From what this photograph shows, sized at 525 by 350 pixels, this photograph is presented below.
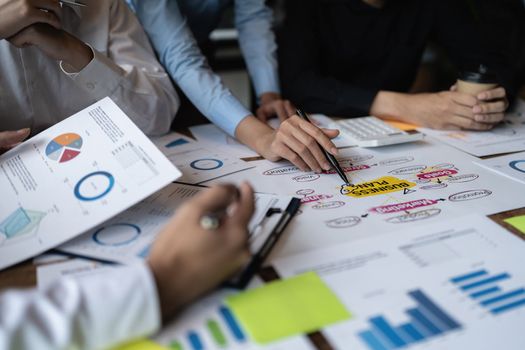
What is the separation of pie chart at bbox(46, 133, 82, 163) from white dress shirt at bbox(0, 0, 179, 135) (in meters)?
0.18

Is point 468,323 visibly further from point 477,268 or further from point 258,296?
point 258,296

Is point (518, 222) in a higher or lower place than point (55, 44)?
lower

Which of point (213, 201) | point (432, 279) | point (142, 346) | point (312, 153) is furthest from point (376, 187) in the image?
point (142, 346)

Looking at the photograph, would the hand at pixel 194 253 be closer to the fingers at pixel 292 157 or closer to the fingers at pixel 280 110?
the fingers at pixel 292 157

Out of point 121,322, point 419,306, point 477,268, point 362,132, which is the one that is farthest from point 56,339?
point 362,132

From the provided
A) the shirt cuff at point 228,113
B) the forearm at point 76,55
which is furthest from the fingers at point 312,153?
the forearm at point 76,55

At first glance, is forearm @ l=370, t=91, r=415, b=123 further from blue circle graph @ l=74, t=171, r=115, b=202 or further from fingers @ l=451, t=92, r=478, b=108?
blue circle graph @ l=74, t=171, r=115, b=202

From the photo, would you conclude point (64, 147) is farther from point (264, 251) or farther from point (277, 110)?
point (277, 110)

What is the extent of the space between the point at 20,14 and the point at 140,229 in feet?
1.37

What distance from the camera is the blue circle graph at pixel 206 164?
0.88 m

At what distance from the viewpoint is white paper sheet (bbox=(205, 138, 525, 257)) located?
2.17 feet

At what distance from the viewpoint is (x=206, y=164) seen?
0.90 meters

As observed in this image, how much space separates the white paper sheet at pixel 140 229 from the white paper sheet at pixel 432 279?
0.10m

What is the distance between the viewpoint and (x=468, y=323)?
496 mm
